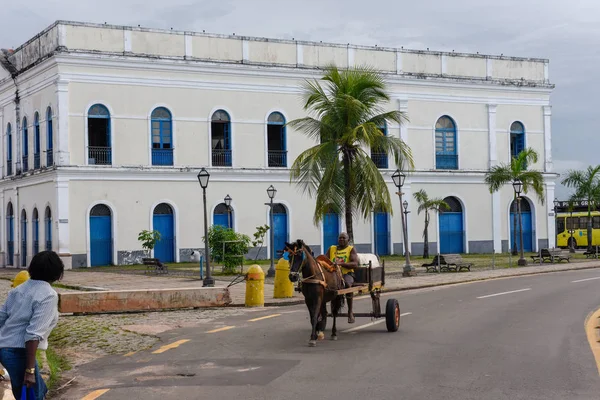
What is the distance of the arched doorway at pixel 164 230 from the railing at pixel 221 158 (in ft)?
10.5

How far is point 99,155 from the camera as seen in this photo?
125 ft

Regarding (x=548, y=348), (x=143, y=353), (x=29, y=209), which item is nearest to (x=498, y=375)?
(x=548, y=348)

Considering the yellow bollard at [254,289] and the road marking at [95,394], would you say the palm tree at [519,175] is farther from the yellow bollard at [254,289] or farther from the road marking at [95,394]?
the road marking at [95,394]

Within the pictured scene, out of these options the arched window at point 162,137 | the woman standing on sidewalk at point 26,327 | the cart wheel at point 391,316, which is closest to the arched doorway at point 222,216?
the arched window at point 162,137

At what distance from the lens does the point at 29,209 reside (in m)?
40.8

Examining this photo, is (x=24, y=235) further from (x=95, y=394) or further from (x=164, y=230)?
(x=95, y=394)

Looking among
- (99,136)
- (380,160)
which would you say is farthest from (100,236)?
(380,160)

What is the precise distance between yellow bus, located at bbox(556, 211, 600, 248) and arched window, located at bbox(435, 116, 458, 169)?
1631 cm

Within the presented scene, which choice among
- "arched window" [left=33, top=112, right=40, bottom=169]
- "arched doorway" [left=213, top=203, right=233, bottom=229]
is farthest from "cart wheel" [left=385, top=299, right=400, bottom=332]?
"arched window" [left=33, top=112, right=40, bottom=169]

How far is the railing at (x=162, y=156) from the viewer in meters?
39.4

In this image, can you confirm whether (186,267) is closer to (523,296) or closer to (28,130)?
(28,130)

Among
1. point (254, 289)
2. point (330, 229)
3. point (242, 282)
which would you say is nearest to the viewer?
point (254, 289)

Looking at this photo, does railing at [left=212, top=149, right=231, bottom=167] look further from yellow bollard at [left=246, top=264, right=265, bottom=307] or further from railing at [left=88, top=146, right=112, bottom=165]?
yellow bollard at [left=246, top=264, right=265, bottom=307]

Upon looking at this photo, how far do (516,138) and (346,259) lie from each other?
36.4 m
